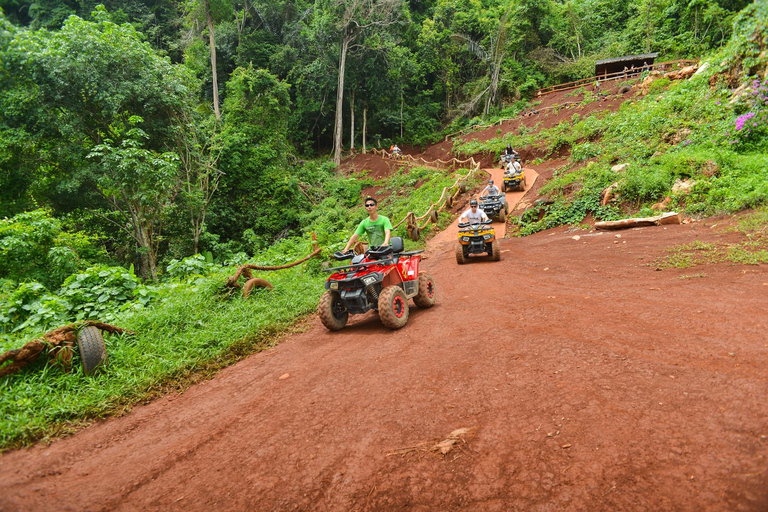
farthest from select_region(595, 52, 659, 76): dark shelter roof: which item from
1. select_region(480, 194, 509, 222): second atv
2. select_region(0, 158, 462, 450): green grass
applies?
select_region(0, 158, 462, 450): green grass

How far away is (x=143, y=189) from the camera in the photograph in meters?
12.8

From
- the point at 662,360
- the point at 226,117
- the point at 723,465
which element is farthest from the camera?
the point at 226,117

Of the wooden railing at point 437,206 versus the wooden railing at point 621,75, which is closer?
the wooden railing at point 437,206

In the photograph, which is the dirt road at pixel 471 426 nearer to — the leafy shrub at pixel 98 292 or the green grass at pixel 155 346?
the green grass at pixel 155 346

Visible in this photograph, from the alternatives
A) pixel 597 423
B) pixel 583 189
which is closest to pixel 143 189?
pixel 597 423

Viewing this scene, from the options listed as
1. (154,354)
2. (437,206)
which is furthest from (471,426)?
(437,206)

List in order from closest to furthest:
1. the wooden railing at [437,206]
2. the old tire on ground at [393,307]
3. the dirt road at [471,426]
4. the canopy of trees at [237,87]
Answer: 1. the dirt road at [471,426]
2. the old tire on ground at [393,307]
3. the canopy of trees at [237,87]
4. the wooden railing at [437,206]

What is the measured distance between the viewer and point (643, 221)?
10602 mm

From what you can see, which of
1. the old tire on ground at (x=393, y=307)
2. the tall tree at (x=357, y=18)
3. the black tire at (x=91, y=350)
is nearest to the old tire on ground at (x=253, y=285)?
the black tire at (x=91, y=350)

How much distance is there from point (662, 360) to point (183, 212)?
17.5m

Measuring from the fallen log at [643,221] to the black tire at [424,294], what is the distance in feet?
24.4

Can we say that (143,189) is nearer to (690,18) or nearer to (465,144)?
(465,144)

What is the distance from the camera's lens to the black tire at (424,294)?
6.51 m

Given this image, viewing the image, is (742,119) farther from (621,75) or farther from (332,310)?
(621,75)
